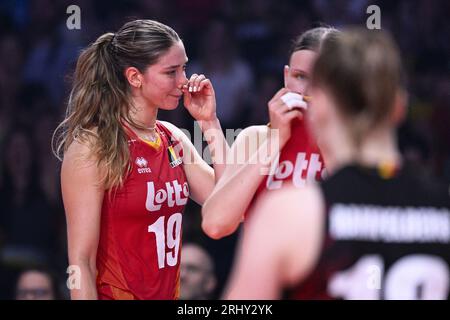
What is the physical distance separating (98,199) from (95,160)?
0.54ft

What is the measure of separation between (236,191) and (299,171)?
0.34 meters

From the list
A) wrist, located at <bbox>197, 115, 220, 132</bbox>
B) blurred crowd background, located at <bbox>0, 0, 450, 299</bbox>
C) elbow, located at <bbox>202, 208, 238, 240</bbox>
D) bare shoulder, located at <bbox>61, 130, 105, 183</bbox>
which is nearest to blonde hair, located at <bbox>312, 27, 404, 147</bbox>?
elbow, located at <bbox>202, 208, 238, 240</bbox>

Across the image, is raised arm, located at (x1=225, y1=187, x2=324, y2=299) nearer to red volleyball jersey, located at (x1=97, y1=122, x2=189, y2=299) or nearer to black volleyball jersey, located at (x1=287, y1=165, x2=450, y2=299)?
black volleyball jersey, located at (x1=287, y1=165, x2=450, y2=299)

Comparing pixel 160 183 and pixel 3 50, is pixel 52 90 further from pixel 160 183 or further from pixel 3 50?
pixel 160 183

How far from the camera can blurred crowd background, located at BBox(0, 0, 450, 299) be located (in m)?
6.42

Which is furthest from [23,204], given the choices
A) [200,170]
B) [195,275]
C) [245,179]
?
[245,179]

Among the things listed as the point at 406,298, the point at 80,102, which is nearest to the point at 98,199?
the point at 80,102

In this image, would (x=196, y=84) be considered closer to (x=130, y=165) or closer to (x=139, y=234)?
(x=130, y=165)

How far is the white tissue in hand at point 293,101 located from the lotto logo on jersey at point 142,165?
838mm

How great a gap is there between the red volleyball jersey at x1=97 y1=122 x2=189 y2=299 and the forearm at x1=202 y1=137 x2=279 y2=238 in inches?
20.9

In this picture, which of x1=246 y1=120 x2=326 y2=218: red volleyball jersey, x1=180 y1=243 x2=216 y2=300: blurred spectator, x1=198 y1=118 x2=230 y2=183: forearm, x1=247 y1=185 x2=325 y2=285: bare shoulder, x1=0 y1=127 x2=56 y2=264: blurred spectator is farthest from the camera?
x1=0 y1=127 x2=56 y2=264: blurred spectator

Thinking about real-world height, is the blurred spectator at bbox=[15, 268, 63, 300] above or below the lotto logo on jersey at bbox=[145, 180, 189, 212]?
below

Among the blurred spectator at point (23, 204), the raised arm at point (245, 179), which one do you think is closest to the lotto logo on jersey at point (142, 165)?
the raised arm at point (245, 179)

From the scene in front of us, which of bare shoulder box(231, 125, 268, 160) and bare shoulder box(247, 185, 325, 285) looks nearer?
bare shoulder box(247, 185, 325, 285)
